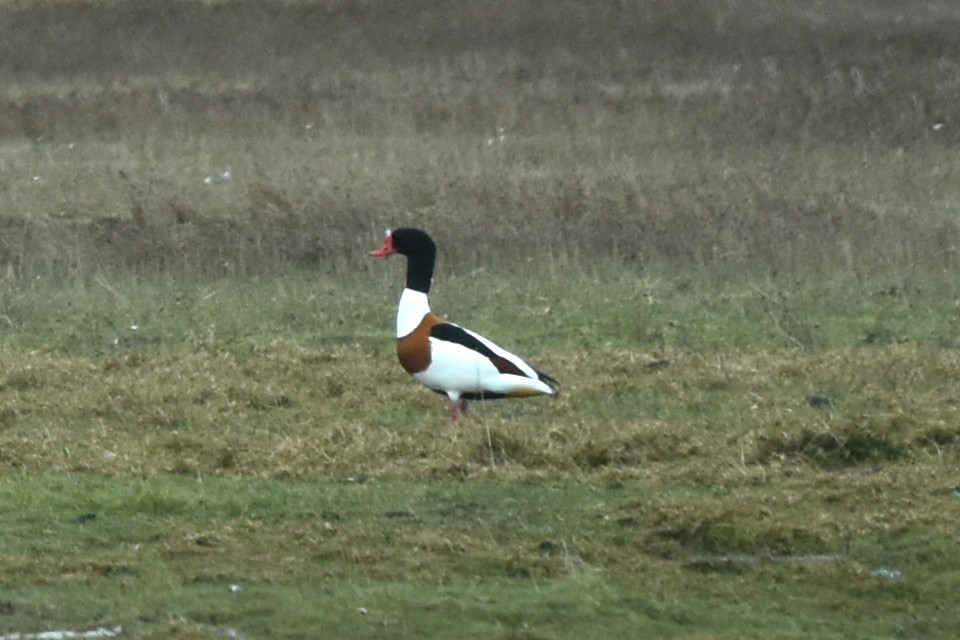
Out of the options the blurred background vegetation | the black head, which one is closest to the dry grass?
the black head

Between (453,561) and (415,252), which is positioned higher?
(415,252)

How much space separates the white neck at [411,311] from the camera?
1000 centimetres

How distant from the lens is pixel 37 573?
6.49m

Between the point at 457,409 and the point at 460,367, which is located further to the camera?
the point at 457,409

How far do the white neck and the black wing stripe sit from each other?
0.18 meters

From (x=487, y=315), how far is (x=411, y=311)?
438 cm

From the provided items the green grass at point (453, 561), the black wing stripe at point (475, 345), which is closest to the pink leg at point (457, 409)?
the black wing stripe at point (475, 345)

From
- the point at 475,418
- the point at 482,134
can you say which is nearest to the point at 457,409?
the point at 475,418

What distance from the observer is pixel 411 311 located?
398 inches

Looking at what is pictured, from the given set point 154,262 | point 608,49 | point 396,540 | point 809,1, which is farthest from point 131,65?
point 396,540

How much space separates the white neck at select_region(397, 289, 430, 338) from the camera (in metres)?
10.0

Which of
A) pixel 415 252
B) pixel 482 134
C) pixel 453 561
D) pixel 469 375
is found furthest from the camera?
pixel 482 134

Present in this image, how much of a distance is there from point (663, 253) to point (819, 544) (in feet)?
33.6

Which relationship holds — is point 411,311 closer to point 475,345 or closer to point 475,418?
point 475,345
